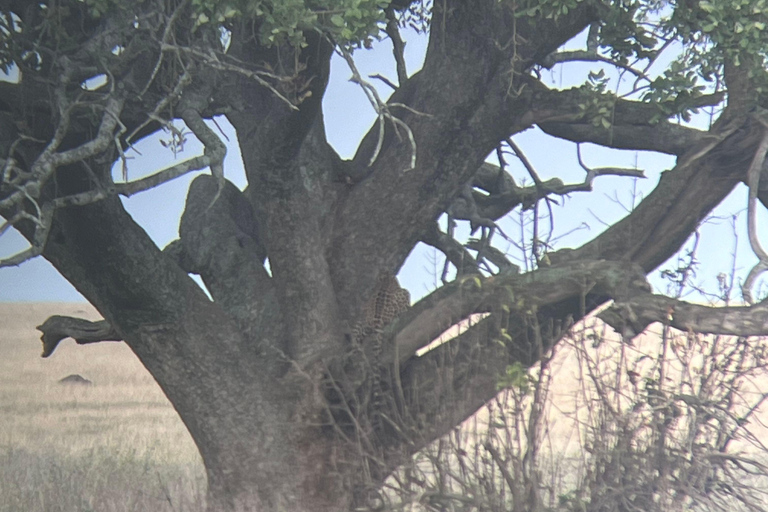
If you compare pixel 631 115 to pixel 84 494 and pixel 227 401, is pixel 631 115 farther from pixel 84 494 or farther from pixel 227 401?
pixel 84 494

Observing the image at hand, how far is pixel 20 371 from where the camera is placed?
71.1 ft

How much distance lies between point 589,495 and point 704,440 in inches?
33.1

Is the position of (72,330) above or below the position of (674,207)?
below

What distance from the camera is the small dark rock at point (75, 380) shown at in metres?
19.6

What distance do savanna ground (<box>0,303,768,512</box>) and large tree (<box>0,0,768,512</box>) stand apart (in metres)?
0.42

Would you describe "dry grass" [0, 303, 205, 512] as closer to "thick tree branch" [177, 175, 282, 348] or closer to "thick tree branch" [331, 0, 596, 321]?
"thick tree branch" [177, 175, 282, 348]

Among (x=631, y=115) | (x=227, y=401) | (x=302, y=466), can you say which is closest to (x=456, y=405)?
(x=302, y=466)

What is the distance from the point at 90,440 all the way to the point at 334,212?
771 centimetres

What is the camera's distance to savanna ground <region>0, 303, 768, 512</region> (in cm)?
540

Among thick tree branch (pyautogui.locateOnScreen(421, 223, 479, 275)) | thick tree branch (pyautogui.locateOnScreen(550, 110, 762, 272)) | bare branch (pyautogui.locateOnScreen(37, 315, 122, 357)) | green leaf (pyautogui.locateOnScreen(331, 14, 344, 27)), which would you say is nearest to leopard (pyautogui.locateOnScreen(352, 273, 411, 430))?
thick tree branch (pyautogui.locateOnScreen(421, 223, 479, 275))

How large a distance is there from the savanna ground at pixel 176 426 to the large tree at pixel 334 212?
42 centimetres

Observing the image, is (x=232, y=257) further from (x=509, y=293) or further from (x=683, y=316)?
(x=683, y=316)

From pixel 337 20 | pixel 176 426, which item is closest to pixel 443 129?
pixel 337 20

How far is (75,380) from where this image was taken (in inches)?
786
